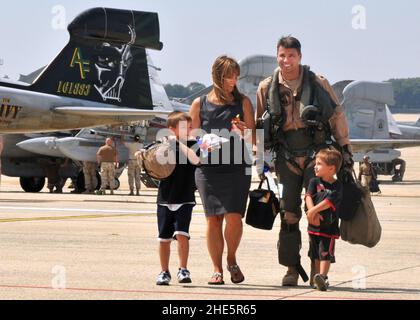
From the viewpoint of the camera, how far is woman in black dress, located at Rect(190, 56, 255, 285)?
29.5ft

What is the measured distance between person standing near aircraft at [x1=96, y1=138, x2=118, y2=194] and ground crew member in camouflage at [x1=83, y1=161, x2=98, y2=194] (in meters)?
1.39

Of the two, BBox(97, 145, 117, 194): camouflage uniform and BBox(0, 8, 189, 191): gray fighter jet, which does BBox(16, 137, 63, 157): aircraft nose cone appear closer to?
BBox(0, 8, 189, 191): gray fighter jet

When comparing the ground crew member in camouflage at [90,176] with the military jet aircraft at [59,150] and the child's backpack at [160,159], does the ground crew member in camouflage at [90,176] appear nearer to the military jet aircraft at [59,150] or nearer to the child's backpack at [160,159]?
the military jet aircraft at [59,150]

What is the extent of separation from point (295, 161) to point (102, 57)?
2217cm

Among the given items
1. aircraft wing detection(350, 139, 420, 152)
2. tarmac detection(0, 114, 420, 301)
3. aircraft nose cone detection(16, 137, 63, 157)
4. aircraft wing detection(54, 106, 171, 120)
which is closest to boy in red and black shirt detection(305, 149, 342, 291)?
tarmac detection(0, 114, 420, 301)

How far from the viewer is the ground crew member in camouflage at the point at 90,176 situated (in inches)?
1202

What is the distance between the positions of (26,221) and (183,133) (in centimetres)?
709

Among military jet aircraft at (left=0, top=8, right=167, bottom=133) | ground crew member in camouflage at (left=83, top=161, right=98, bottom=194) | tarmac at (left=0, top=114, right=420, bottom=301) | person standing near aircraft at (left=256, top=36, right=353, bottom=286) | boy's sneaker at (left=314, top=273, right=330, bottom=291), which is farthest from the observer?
ground crew member in camouflage at (left=83, top=161, right=98, bottom=194)

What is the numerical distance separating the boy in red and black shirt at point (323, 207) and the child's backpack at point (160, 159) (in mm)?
1200

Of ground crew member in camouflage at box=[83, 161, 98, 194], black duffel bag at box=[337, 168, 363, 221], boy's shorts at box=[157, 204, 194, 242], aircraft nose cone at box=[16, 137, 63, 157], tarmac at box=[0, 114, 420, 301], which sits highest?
black duffel bag at box=[337, 168, 363, 221]

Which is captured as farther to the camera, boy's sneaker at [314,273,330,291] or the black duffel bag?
the black duffel bag

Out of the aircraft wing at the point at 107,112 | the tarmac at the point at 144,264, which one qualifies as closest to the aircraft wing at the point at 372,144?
the aircraft wing at the point at 107,112

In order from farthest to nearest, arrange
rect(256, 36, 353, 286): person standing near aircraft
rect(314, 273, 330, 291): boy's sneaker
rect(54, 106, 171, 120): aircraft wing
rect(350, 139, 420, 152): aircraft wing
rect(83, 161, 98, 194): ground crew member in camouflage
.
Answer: rect(350, 139, 420, 152): aircraft wing
rect(83, 161, 98, 194): ground crew member in camouflage
rect(54, 106, 171, 120): aircraft wing
rect(256, 36, 353, 286): person standing near aircraft
rect(314, 273, 330, 291): boy's sneaker

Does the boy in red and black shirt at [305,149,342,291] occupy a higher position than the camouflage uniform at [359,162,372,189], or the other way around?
the boy in red and black shirt at [305,149,342,291]
